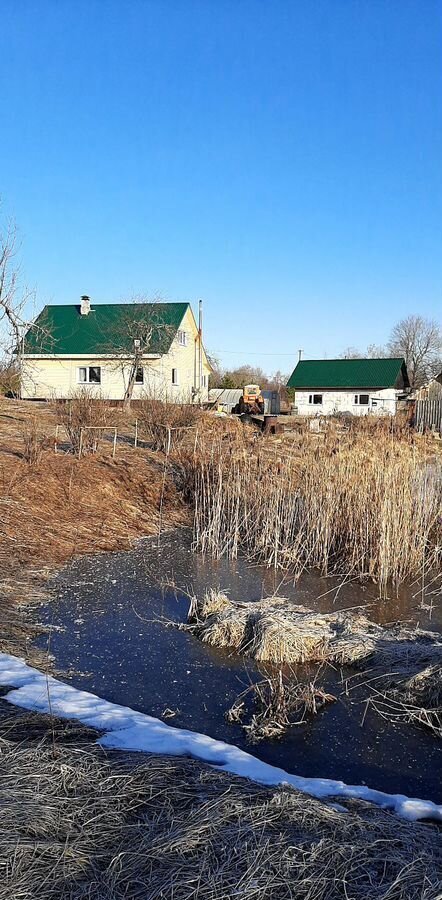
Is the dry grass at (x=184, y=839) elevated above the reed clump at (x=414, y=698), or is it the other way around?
the dry grass at (x=184, y=839)

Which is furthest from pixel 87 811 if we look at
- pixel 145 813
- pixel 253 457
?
pixel 253 457

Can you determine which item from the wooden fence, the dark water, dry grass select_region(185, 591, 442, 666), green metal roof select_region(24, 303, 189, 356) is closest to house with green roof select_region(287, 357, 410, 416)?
green metal roof select_region(24, 303, 189, 356)

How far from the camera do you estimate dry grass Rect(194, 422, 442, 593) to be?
7289 millimetres

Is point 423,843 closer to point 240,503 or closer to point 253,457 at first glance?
point 240,503

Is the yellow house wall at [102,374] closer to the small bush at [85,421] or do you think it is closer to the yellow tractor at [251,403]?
the yellow tractor at [251,403]

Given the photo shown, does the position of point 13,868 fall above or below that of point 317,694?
above

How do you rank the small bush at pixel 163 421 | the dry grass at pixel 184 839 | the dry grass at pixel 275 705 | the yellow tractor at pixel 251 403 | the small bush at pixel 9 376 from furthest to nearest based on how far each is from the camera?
the yellow tractor at pixel 251 403 → the small bush at pixel 9 376 → the small bush at pixel 163 421 → the dry grass at pixel 275 705 → the dry grass at pixel 184 839

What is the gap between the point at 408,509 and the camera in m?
7.29

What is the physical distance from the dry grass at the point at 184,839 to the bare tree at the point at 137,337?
21.5 metres

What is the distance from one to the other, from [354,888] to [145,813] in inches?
33.0

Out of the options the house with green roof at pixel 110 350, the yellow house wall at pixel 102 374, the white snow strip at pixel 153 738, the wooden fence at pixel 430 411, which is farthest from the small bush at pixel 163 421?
the yellow house wall at pixel 102 374

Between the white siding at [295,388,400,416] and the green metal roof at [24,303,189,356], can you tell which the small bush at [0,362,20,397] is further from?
the white siding at [295,388,400,416]

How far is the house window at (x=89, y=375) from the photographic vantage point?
27688mm

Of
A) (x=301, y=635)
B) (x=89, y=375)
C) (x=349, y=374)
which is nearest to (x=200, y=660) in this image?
(x=301, y=635)
